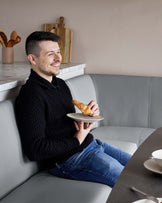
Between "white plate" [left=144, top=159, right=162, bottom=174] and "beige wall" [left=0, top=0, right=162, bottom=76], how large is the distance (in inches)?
79.1

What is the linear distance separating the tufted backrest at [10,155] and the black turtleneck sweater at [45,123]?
40 mm

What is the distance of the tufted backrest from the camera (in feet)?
5.69

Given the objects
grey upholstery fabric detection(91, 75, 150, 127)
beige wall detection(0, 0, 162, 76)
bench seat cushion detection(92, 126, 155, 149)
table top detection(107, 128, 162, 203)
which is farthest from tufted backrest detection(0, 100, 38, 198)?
beige wall detection(0, 0, 162, 76)

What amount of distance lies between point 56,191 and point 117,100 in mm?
1611

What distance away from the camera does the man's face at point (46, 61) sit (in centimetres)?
203

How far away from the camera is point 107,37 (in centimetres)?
333

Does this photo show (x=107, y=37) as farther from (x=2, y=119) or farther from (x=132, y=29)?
(x=2, y=119)

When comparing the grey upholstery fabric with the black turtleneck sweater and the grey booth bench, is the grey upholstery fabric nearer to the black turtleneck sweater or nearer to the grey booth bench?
the grey booth bench

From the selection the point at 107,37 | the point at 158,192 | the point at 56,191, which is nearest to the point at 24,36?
the point at 107,37

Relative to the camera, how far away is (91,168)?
1.87 metres

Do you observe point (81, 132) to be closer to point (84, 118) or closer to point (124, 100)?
point (84, 118)

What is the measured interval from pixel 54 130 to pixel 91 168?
28 centimetres

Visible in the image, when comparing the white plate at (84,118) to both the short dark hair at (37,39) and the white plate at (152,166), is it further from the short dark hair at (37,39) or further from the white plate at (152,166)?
the white plate at (152,166)

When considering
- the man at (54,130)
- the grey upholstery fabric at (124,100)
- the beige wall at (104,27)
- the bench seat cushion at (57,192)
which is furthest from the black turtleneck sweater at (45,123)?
the beige wall at (104,27)
